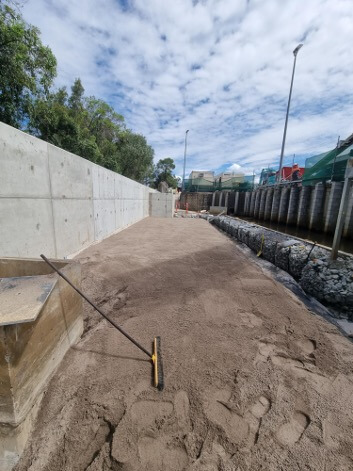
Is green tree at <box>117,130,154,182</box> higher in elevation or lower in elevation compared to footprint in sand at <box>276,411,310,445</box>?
higher

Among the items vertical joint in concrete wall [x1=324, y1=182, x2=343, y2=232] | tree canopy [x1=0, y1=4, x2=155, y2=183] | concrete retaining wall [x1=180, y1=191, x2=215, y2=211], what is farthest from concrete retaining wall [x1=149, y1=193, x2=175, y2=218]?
vertical joint in concrete wall [x1=324, y1=182, x2=343, y2=232]

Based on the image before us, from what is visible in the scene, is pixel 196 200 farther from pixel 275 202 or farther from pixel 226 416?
pixel 226 416

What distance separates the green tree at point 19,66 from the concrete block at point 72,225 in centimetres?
680

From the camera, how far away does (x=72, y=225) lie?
5379mm

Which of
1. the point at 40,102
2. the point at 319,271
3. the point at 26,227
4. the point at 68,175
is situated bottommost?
the point at 319,271

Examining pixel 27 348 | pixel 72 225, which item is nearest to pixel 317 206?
pixel 72 225

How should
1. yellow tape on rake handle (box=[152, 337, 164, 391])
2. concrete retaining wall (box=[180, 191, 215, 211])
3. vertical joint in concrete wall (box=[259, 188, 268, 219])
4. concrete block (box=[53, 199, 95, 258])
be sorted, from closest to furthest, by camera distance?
yellow tape on rake handle (box=[152, 337, 164, 391]), concrete block (box=[53, 199, 95, 258]), vertical joint in concrete wall (box=[259, 188, 268, 219]), concrete retaining wall (box=[180, 191, 215, 211])

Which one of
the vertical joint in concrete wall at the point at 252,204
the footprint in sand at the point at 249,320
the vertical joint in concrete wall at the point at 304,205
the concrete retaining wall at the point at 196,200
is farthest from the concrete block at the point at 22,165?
the concrete retaining wall at the point at 196,200

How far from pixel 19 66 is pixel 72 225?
7.69 m

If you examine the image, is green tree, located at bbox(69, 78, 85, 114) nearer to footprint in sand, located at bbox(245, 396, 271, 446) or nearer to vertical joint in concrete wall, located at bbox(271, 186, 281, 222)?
vertical joint in concrete wall, located at bbox(271, 186, 281, 222)

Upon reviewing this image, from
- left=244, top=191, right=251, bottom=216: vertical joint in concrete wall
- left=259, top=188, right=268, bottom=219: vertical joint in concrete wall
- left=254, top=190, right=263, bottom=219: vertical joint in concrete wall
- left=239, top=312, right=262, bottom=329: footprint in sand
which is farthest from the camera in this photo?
left=244, top=191, right=251, bottom=216: vertical joint in concrete wall

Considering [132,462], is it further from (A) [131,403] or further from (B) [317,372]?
(B) [317,372]

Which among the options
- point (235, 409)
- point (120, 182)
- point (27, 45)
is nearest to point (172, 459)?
point (235, 409)

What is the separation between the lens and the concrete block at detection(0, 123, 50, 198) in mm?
3209
